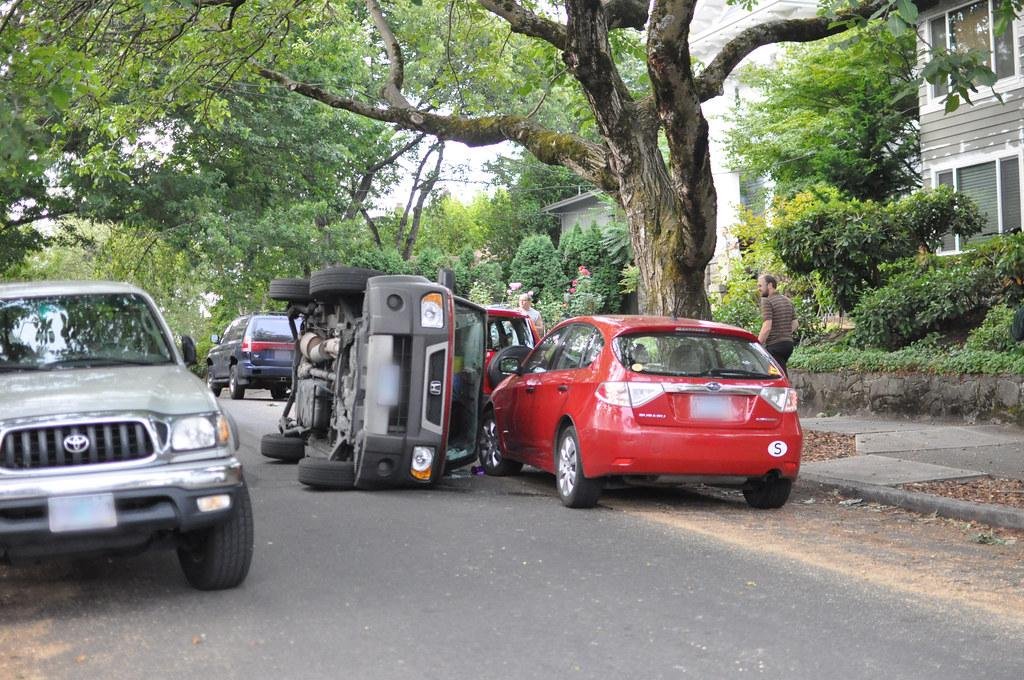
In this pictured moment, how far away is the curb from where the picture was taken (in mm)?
8695

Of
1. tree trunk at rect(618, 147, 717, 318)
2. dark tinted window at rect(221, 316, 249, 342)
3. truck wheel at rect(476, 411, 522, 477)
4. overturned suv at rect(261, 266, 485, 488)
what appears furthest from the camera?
dark tinted window at rect(221, 316, 249, 342)

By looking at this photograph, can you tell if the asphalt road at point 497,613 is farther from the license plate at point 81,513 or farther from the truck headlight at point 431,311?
the truck headlight at point 431,311

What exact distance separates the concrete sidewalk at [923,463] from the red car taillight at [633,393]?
2431mm

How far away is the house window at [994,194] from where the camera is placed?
20797 millimetres

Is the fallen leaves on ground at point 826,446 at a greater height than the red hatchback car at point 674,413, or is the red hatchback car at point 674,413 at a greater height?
the red hatchback car at point 674,413

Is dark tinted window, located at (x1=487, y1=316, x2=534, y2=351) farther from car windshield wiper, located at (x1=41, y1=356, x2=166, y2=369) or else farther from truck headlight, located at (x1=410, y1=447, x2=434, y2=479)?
A: car windshield wiper, located at (x1=41, y1=356, x2=166, y2=369)

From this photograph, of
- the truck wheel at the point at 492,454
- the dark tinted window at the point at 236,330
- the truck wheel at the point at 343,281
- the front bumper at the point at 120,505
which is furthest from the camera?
the dark tinted window at the point at 236,330

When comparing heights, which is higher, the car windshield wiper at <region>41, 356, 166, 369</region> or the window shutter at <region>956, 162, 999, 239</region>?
the window shutter at <region>956, 162, 999, 239</region>

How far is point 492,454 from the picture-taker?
11.5 m

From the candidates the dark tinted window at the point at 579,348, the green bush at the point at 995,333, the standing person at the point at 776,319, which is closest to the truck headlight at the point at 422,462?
the dark tinted window at the point at 579,348

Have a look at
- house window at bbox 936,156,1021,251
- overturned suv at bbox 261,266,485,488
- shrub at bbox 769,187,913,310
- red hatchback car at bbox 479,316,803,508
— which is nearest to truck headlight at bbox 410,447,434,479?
overturned suv at bbox 261,266,485,488

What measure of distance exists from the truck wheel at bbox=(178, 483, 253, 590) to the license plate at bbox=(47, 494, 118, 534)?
642 millimetres

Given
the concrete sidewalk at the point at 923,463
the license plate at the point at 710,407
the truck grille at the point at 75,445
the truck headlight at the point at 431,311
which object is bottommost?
the concrete sidewalk at the point at 923,463

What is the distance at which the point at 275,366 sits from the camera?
23219mm
